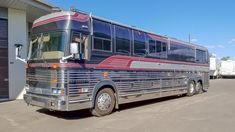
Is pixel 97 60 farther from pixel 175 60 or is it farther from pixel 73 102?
pixel 175 60

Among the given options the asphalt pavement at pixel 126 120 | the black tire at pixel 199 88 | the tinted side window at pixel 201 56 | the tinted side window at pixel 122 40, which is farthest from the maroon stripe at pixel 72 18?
the black tire at pixel 199 88

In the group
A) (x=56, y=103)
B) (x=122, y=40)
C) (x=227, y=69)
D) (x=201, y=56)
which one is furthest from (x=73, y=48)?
(x=227, y=69)

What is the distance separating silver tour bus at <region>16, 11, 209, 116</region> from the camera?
26.7 ft

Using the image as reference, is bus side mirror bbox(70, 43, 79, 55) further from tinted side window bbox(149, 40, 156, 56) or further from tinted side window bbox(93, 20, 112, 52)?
tinted side window bbox(149, 40, 156, 56)

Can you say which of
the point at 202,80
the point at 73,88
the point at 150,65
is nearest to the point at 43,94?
the point at 73,88

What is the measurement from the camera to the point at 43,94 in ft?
28.1

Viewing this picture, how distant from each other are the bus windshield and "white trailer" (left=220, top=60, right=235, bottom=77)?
41.6 metres

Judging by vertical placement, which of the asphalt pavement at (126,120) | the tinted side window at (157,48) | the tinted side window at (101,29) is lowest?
the asphalt pavement at (126,120)

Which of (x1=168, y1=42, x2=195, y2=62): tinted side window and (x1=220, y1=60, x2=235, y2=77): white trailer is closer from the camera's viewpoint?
(x1=168, y1=42, x2=195, y2=62): tinted side window

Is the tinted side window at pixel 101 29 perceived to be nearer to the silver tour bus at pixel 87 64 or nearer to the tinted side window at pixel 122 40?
the silver tour bus at pixel 87 64

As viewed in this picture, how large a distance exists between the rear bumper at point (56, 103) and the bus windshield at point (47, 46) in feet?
4.18

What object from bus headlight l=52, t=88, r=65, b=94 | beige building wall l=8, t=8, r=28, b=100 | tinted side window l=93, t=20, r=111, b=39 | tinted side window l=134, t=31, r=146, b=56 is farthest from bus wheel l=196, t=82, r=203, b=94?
bus headlight l=52, t=88, r=65, b=94

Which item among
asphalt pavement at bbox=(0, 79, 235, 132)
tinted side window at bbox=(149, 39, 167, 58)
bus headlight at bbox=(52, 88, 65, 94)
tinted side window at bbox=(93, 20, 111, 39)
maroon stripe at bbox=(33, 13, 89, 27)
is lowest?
asphalt pavement at bbox=(0, 79, 235, 132)

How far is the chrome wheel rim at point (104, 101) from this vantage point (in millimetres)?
9250
